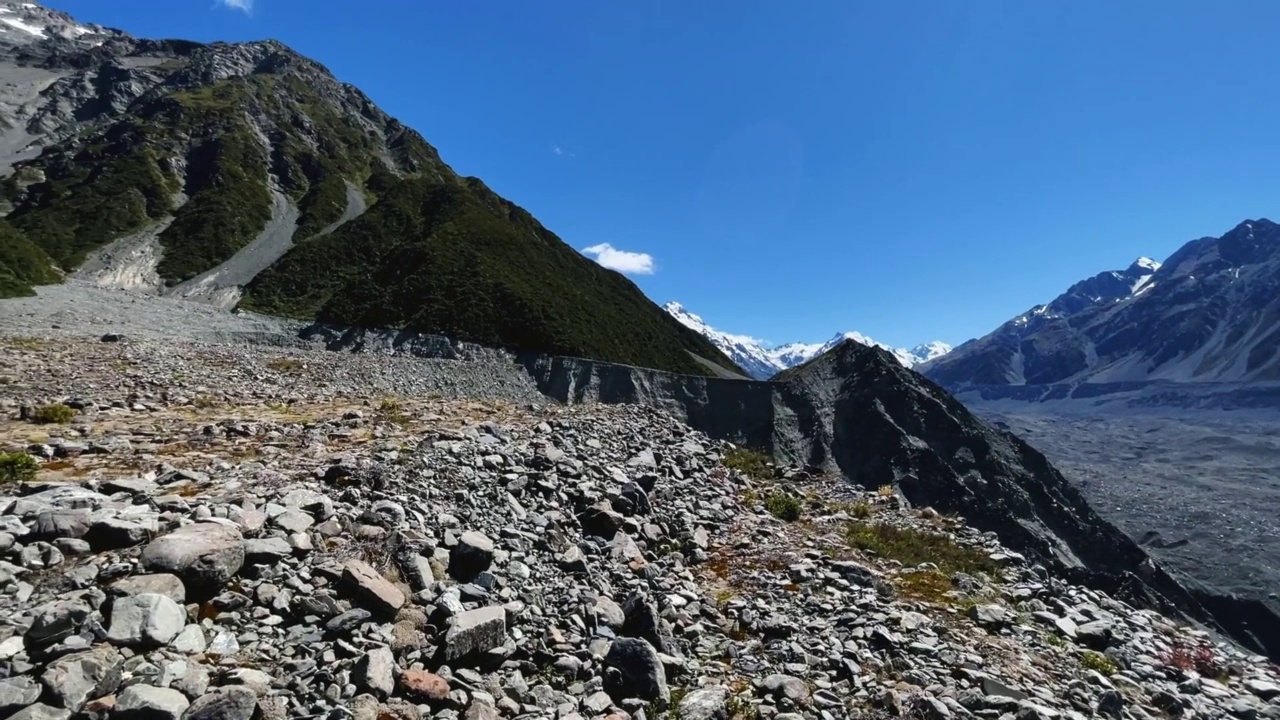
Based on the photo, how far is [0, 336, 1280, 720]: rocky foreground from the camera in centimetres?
586

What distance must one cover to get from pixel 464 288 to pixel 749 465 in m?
68.9

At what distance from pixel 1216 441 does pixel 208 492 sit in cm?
26580

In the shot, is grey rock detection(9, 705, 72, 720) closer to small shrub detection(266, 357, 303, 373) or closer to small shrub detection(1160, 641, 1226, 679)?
small shrub detection(1160, 641, 1226, 679)

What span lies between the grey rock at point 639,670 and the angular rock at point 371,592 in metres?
2.82

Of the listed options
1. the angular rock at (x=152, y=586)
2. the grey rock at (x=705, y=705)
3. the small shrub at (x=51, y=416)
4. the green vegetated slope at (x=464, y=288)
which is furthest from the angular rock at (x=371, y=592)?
the green vegetated slope at (x=464, y=288)

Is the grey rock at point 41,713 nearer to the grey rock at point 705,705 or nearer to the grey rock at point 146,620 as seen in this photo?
the grey rock at point 146,620

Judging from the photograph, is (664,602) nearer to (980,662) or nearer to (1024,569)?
(980,662)

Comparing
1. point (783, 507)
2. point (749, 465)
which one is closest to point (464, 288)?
point (749, 465)

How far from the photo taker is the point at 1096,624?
11.3 m

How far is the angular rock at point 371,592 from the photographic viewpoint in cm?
713

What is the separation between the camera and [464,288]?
82.2 m

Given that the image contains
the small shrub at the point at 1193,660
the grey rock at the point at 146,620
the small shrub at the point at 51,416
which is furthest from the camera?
the small shrub at the point at 51,416

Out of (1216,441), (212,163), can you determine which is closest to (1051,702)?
Answer: (212,163)

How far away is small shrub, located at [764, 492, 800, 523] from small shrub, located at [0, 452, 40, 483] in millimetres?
15457
